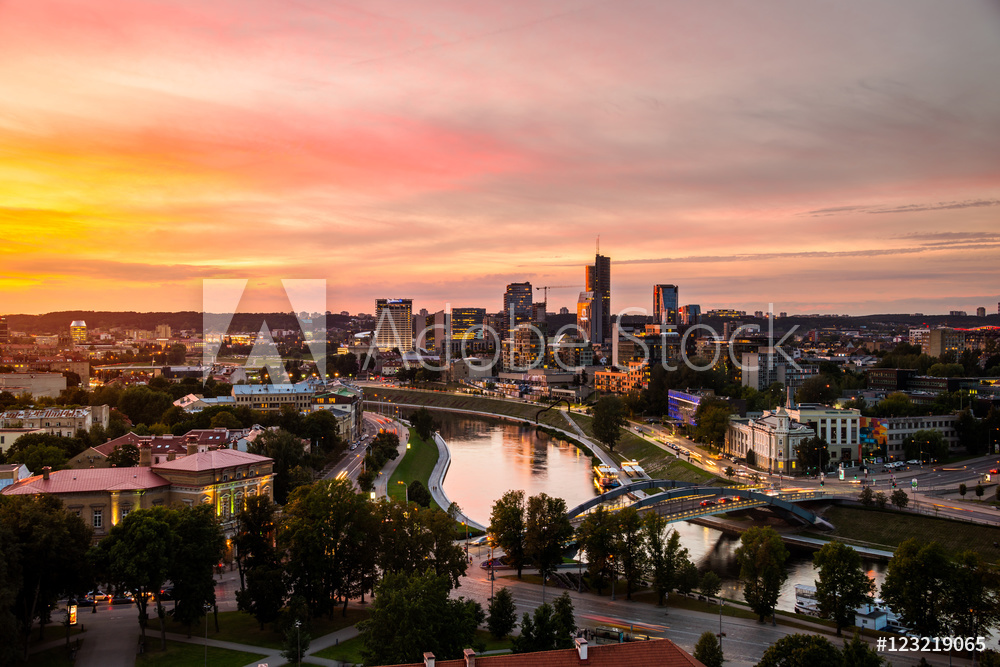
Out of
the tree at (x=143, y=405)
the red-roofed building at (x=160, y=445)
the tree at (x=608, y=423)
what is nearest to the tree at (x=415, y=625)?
the red-roofed building at (x=160, y=445)

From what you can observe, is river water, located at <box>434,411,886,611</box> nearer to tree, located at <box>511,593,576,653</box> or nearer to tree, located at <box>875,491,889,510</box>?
tree, located at <box>875,491,889,510</box>

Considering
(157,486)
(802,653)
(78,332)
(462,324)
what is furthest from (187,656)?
(462,324)

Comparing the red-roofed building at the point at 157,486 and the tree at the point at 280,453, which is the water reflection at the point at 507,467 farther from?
the red-roofed building at the point at 157,486

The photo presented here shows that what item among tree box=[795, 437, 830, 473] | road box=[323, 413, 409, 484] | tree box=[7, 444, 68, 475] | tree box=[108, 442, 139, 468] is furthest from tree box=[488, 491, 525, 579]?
tree box=[795, 437, 830, 473]

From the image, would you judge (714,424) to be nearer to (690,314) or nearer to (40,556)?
Answer: (40,556)

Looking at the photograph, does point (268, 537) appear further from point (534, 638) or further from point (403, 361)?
point (403, 361)
